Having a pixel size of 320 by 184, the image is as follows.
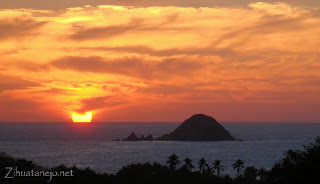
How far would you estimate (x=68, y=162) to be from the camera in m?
197

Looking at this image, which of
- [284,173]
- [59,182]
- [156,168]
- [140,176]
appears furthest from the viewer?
[156,168]

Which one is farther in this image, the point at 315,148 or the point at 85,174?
the point at 85,174

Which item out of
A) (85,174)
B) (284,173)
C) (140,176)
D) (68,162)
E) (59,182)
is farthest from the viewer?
(68,162)

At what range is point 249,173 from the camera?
106812 millimetres

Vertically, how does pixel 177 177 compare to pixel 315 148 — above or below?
below

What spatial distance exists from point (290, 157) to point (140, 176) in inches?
1713

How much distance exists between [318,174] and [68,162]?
16208 cm

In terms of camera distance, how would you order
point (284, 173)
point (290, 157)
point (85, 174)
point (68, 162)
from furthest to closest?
point (68, 162) → point (85, 174) → point (290, 157) → point (284, 173)

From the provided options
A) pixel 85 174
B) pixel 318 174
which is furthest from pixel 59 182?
pixel 318 174

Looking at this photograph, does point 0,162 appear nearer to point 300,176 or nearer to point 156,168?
point 156,168

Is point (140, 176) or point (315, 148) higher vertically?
point (315, 148)

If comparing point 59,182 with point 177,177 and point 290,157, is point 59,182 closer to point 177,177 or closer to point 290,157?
point 177,177

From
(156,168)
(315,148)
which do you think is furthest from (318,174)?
(156,168)

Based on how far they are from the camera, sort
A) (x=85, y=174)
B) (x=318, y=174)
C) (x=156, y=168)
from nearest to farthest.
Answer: (x=318, y=174), (x=85, y=174), (x=156, y=168)
